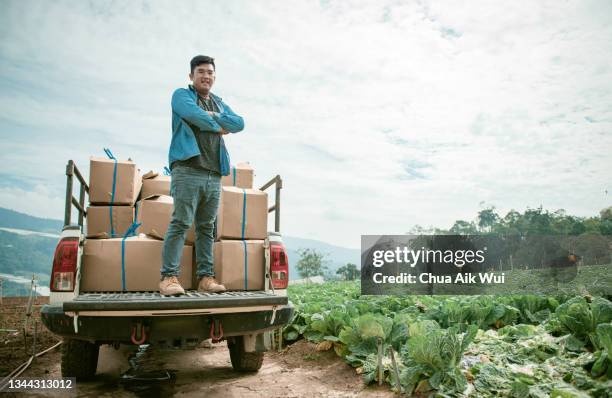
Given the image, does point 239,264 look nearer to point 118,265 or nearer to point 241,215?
point 241,215

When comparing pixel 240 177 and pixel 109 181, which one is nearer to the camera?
pixel 109 181

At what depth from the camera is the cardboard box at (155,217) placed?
434 cm

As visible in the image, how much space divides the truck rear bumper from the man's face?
197 cm

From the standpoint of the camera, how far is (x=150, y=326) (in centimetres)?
348

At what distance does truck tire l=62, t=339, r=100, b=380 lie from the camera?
420 centimetres

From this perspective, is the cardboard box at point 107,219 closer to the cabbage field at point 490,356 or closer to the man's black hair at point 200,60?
the man's black hair at point 200,60

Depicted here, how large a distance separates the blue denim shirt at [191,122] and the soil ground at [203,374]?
209 cm

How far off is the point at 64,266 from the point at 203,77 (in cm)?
197

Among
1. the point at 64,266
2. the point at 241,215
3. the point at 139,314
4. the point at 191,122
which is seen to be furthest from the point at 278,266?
the point at 64,266

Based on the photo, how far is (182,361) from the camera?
553 centimetres

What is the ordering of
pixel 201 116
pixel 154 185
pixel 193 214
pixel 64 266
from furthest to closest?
pixel 154 185
pixel 193 214
pixel 201 116
pixel 64 266

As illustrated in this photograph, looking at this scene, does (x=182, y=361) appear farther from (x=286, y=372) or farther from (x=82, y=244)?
(x=82, y=244)

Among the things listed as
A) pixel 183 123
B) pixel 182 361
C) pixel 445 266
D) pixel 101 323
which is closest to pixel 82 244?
pixel 101 323

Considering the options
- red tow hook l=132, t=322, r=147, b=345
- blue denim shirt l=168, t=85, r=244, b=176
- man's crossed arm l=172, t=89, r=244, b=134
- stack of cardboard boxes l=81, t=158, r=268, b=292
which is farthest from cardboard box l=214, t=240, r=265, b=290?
man's crossed arm l=172, t=89, r=244, b=134
